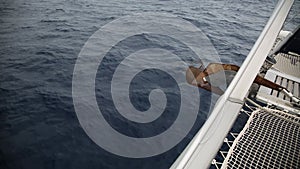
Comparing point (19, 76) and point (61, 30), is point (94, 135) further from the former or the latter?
point (61, 30)

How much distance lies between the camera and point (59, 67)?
1088cm

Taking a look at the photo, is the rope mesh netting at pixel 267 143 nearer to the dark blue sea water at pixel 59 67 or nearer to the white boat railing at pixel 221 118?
the white boat railing at pixel 221 118

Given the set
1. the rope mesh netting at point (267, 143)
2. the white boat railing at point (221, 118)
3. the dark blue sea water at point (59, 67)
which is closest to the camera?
the white boat railing at point (221, 118)

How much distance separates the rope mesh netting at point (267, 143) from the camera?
3.72 meters

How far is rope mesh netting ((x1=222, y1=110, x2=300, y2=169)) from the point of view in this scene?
3.72 metres

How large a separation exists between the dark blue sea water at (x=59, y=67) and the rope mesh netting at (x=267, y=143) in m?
2.90

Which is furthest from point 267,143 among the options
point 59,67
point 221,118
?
point 59,67

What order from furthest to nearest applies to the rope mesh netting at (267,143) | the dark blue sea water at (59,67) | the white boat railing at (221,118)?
the dark blue sea water at (59,67) → the rope mesh netting at (267,143) → the white boat railing at (221,118)

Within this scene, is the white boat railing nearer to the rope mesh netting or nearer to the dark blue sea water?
the rope mesh netting

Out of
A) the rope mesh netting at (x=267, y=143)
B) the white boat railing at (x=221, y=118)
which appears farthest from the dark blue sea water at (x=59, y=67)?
the white boat railing at (x=221, y=118)

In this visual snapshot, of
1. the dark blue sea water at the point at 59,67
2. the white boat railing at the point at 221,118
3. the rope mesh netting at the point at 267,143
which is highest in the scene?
the white boat railing at the point at 221,118

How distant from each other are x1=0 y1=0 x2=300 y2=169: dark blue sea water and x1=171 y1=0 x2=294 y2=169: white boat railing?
3.32m

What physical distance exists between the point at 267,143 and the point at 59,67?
9.30 meters

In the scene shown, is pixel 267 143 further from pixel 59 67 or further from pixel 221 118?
pixel 59 67
